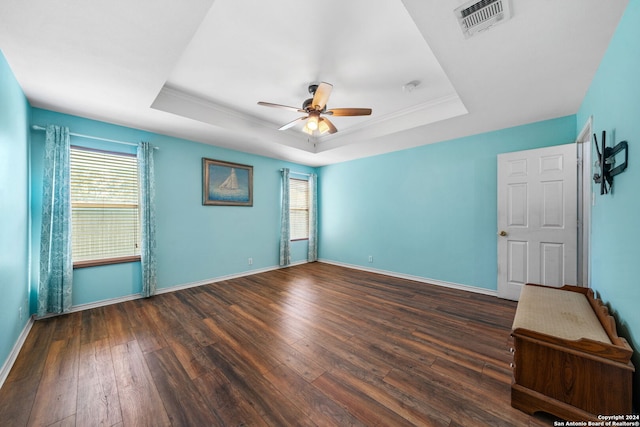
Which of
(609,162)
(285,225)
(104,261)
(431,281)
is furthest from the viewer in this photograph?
(285,225)

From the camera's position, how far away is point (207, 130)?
3.35m

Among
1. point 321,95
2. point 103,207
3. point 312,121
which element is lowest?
point 103,207

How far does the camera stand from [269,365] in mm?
1844

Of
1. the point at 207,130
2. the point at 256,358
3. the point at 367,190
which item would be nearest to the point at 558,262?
the point at 367,190

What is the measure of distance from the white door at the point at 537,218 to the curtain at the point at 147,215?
4940 millimetres

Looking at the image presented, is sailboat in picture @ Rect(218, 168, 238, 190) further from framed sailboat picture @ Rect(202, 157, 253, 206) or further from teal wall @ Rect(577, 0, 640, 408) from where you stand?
teal wall @ Rect(577, 0, 640, 408)

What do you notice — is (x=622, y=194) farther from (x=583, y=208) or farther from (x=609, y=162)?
(x=583, y=208)

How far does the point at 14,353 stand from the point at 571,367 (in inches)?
159

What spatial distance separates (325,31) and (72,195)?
11.6ft

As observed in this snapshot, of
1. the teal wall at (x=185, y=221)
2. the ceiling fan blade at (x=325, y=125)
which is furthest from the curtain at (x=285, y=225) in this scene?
the ceiling fan blade at (x=325, y=125)

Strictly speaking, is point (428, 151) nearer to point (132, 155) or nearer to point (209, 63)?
point (209, 63)

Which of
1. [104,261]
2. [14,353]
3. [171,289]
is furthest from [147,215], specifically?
[14,353]

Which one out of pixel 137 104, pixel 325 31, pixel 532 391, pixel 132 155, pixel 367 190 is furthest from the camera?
pixel 367 190

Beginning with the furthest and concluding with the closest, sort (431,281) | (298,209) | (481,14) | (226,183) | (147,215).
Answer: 1. (298,209)
2. (226,183)
3. (431,281)
4. (147,215)
5. (481,14)
